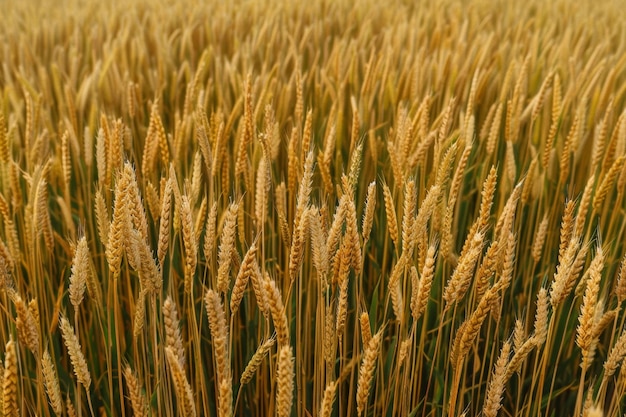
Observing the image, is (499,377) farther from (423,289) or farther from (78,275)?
(78,275)

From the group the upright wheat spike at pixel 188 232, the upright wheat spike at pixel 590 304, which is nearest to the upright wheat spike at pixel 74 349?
the upright wheat spike at pixel 188 232

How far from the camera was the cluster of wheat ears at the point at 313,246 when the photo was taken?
692 millimetres

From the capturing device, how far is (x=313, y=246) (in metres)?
0.72

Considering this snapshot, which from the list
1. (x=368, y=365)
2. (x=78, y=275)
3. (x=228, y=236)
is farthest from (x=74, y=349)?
(x=368, y=365)

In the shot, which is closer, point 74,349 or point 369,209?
point 74,349

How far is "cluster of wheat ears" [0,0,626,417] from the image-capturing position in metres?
0.69

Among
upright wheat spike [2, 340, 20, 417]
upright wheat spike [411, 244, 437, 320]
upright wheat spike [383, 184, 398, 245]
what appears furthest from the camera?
upright wheat spike [383, 184, 398, 245]

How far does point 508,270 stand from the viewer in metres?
0.75

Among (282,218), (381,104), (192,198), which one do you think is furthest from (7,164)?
(381,104)

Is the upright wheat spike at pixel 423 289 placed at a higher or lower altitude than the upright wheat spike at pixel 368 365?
higher

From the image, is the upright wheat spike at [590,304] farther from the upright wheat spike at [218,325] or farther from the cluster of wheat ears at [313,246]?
the upright wheat spike at [218,325]

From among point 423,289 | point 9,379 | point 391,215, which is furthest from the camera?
point 391,215

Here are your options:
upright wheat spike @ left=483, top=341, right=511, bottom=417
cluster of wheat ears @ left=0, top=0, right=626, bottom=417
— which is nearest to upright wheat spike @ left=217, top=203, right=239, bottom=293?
cluster of wheat ears @ left=0, top=0, right=626, bottom=417

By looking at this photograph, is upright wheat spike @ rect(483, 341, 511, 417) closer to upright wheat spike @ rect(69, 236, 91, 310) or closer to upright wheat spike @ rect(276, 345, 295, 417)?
upright wheat spike @ rect(276, 345, 295, 417)
